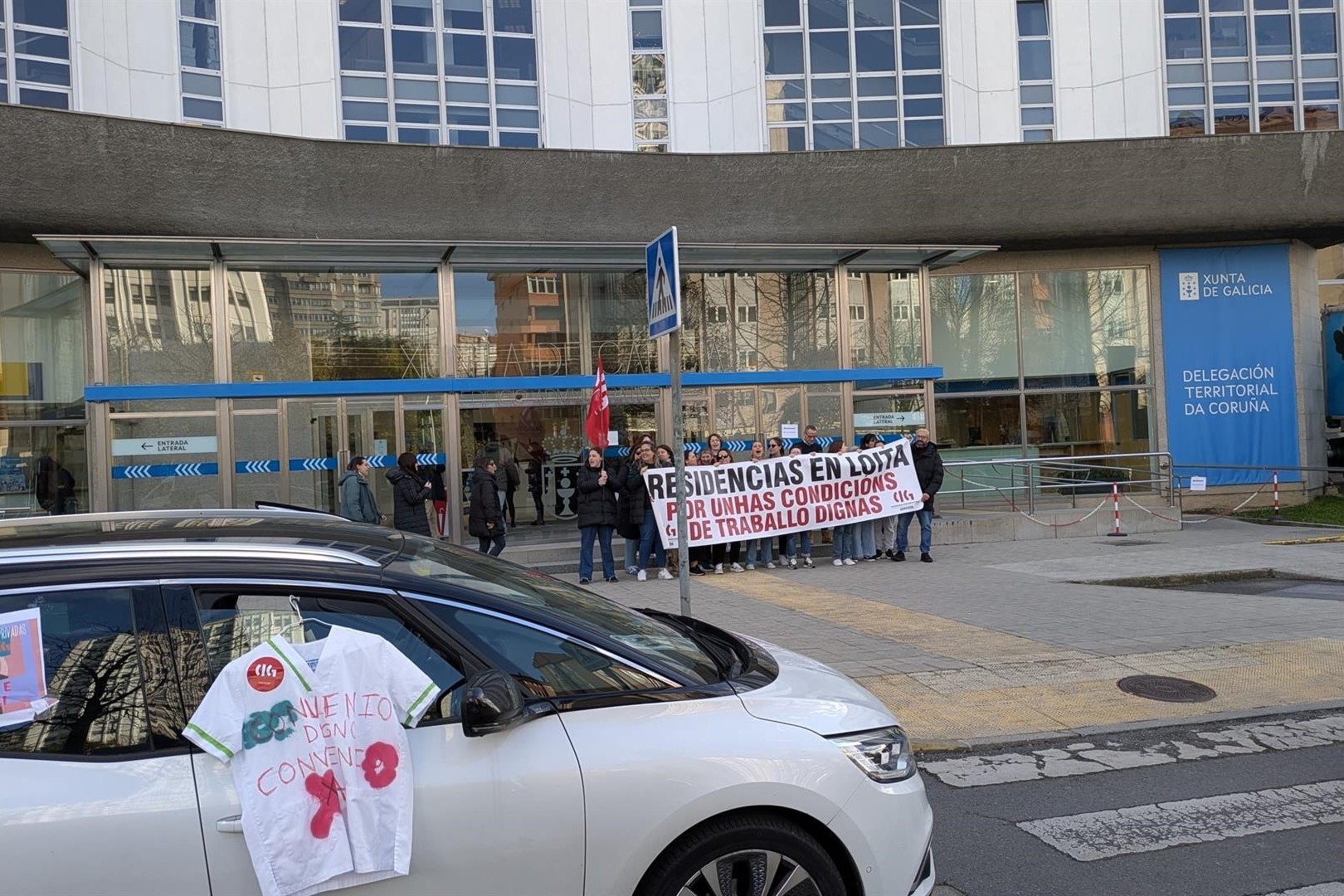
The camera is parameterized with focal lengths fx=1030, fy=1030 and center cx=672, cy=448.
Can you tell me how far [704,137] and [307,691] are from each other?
18445mm

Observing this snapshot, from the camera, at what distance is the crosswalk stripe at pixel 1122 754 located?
576 centimetres

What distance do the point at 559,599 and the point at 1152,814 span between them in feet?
10.9

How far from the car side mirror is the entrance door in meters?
13.4

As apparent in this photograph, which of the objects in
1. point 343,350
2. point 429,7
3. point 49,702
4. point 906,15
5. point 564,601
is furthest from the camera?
point 906,15

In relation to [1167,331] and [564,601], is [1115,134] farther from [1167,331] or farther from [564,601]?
[564,601]

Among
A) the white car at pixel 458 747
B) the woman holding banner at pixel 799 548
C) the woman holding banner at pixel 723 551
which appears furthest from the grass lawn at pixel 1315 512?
the white car at pixel 458 747

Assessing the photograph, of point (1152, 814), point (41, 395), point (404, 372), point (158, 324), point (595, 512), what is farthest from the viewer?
point (404, 372)

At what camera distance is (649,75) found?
66.2ft

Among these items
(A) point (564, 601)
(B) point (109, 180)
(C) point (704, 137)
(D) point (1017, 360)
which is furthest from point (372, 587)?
(D) point (1017, 360)

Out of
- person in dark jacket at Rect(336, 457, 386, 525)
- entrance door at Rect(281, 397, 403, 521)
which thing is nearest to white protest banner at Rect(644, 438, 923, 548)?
person in dark jacket at Rect(336, 457, 386, 525)

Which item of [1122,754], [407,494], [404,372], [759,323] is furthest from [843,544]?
[1122,754]

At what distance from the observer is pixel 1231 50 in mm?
21469

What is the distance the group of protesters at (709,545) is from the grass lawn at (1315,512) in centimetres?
899

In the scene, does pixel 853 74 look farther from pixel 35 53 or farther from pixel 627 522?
pixel 35 53
